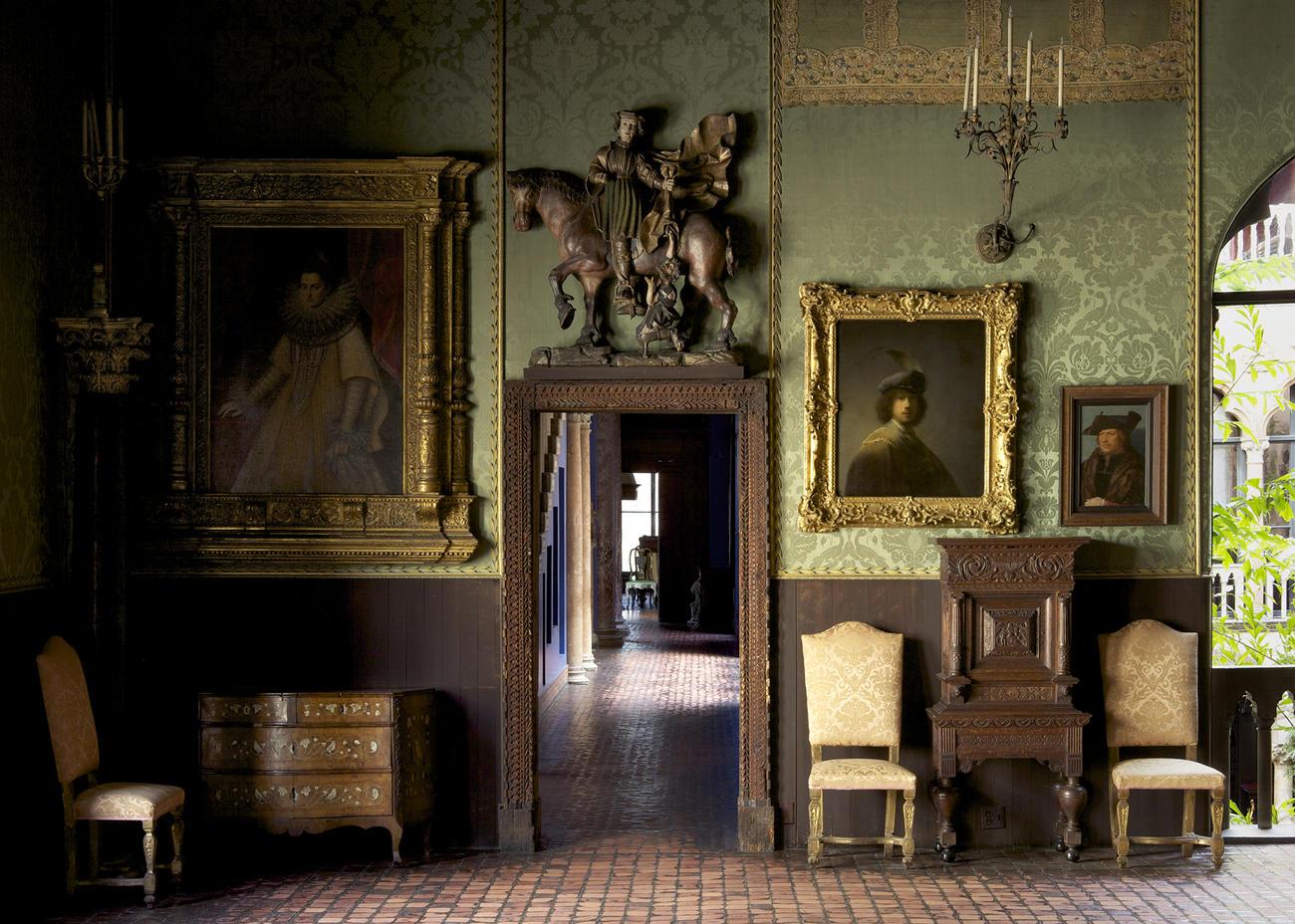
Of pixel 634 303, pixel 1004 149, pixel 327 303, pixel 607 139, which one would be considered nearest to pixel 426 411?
pixel 327 303

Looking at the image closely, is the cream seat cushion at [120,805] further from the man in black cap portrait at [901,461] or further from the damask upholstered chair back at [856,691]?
the man in black cap portrait at [901,461]

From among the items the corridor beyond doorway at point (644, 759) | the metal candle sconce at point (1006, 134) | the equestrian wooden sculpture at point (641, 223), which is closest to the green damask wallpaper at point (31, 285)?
the equestrian wooden sculpture at point (641, 223)

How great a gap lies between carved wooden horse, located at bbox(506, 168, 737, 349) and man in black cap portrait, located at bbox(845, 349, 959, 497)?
92 centimetres

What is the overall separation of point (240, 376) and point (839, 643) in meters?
3.49

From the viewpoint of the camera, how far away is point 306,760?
19.2 ft

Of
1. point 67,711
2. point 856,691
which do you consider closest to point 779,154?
point 856,691

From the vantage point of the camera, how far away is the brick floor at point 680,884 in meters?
5.23

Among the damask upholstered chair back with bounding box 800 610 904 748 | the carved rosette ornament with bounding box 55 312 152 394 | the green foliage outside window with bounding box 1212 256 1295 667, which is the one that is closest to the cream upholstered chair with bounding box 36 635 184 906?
the carved rosette ornament with bounding box 55 312 152 394

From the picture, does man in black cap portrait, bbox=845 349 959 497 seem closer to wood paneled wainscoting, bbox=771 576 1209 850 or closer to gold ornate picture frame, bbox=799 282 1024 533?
gold ornate picture frame, bbox=799 282 1024 533

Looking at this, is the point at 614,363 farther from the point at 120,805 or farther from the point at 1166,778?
the point at 1166,778

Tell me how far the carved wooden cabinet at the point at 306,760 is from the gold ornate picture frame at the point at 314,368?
0.79 metres

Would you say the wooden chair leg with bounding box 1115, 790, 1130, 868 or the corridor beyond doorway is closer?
the wooden chair leg with bounding box 1115, 790, 1130, 868

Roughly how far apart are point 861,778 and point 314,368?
355 cm

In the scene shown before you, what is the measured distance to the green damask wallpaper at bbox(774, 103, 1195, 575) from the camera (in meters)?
6.30
